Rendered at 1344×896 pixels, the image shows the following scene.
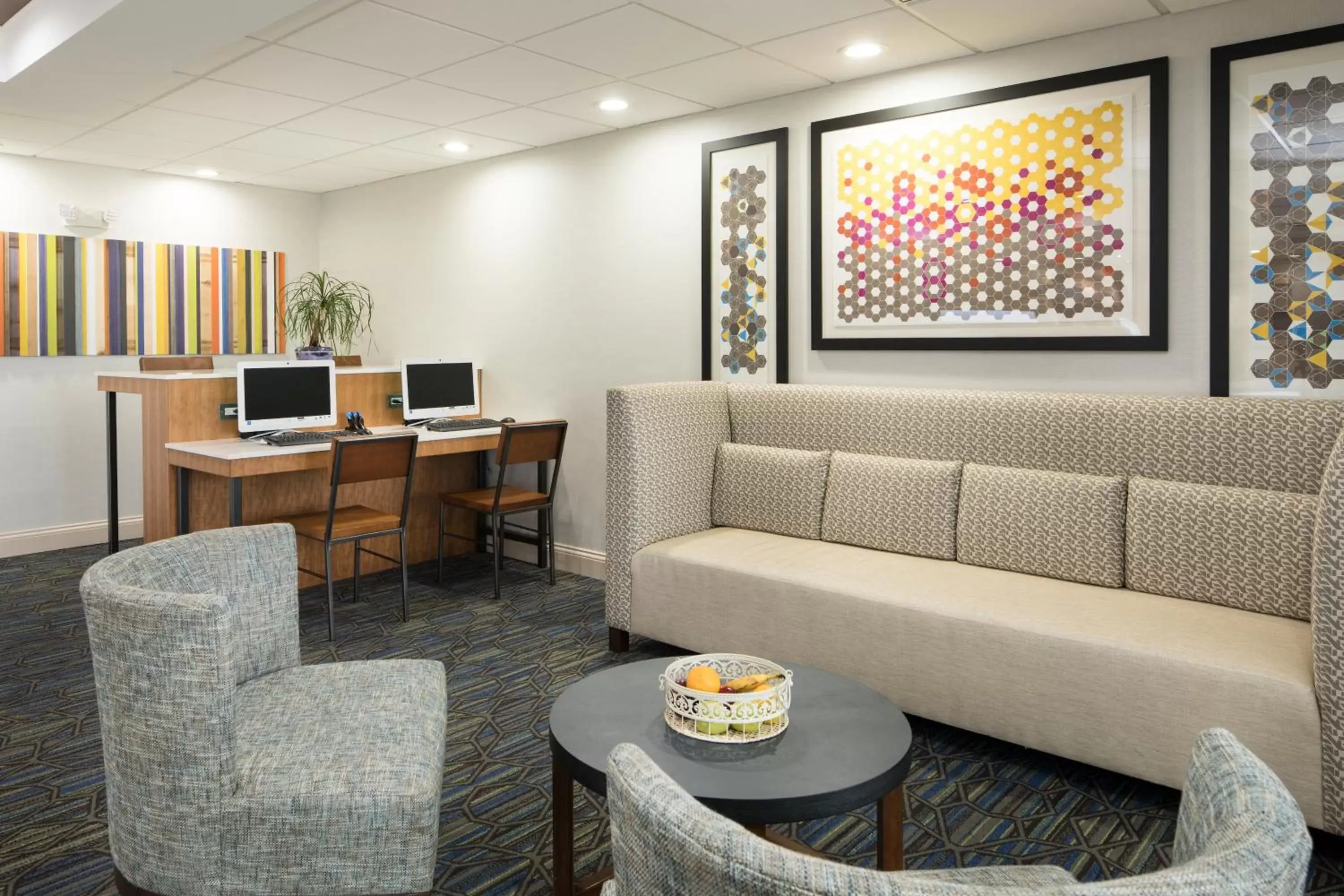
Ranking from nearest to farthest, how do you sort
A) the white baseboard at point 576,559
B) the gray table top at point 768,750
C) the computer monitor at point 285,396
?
the gray table top at point 768,750, the computer monitor at point 285,396, the white baseboard at point 576,559

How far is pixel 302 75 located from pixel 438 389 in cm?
198

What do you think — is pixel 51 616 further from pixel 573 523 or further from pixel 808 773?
pixel 808 773

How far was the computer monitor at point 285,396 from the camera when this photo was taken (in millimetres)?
4723

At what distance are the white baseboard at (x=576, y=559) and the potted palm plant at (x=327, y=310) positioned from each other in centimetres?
192

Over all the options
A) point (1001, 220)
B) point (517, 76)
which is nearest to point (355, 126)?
point (517, 76)

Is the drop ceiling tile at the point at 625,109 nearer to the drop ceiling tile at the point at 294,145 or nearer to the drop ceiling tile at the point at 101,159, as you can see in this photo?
the drop ceiling tile at the point at 294,145

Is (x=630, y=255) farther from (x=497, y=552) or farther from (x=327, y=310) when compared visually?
(x=327, y=310)

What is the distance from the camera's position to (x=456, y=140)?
518 cm

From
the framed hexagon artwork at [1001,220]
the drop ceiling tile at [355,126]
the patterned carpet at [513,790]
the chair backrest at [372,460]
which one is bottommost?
the patterned carpet at [513,790]

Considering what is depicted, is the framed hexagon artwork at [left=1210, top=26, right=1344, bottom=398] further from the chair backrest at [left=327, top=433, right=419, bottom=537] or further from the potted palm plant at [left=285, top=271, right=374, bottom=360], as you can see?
the potted palm plant at [left=285, top=271, right=374, bottom=360]

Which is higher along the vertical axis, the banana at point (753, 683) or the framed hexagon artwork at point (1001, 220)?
the framed hexagon artwork at point (1001, 220)

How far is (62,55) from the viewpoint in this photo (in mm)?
3686

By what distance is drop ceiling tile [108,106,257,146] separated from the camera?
4660mm

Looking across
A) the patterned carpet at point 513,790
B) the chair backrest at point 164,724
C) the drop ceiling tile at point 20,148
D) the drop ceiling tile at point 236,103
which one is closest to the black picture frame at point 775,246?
the patterned carpet at point 513,790
